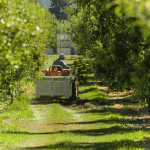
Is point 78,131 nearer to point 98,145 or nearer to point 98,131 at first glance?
point 98,131

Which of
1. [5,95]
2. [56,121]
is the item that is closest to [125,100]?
[56,121]

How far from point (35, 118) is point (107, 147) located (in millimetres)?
5640

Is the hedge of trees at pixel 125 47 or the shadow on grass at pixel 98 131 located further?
the shadow on grass at pixel 98 131

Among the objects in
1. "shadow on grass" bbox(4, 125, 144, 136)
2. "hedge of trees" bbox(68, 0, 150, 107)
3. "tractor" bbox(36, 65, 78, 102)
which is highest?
"hedge of trees" bbox(68, 0, 150, 107)

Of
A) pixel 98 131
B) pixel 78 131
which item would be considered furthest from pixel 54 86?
pixel 98 131

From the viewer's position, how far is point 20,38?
4551mm

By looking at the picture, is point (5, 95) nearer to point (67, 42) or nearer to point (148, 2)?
point (148, 2)

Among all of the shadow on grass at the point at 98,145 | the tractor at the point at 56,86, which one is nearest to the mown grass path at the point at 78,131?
the shadow on grass at the point at 98,145

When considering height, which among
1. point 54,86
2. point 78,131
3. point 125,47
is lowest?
point 78,131

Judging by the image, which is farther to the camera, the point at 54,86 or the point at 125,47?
the point at 54,86

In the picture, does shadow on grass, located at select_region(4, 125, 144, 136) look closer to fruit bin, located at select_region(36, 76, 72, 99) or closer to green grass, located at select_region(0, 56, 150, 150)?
green grass, located at select_region(0, 56, 150, 150)

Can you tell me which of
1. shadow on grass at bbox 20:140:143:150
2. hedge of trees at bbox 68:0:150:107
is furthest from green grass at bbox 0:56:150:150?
hedge of trees at bbox 68:0:150:107

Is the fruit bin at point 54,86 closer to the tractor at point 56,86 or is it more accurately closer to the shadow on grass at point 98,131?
the tractor at point 56,86

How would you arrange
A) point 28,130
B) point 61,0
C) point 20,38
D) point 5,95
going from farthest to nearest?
point 61,0
point 5,95
point 28,130
point 20,38
